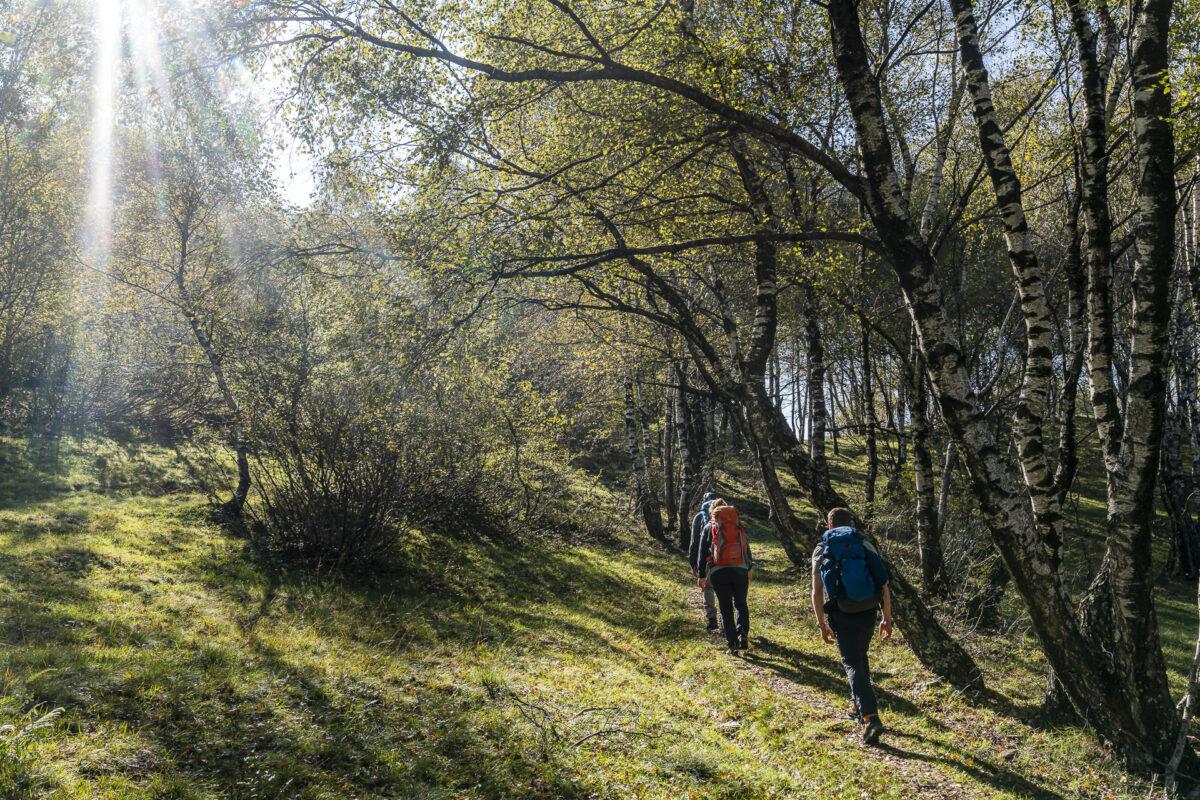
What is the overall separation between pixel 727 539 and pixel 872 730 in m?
3.34

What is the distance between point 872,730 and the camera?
624 cm

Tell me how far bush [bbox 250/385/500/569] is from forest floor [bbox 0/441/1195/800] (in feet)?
2.36

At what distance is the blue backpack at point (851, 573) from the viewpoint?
6.44 meters

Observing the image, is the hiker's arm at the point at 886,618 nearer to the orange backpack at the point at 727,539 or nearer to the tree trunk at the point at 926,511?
the orange backpack at the point at 727,539

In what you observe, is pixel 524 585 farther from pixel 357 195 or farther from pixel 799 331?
pixel 799 331

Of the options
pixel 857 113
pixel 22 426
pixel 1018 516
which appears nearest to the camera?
pixel 1018 516

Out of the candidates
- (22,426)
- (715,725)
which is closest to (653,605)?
(715,725)

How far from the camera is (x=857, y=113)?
20.7 ft

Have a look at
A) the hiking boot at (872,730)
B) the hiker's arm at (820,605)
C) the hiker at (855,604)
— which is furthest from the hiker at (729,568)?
the hiking boot at (872,730)

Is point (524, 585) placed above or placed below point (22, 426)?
below

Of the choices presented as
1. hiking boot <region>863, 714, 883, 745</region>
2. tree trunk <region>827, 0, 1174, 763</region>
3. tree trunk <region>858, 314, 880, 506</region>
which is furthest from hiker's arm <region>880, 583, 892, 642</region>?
tree trunk <region>858, 314, 880, 506</region>

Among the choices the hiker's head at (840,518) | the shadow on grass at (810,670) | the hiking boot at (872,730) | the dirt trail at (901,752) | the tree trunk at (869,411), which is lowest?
the shadow on grass at (810,670)

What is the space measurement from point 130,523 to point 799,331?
20777mm

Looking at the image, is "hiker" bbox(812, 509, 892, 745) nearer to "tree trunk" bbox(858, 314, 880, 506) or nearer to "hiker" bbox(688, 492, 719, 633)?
"hiker" bbox(688, 492, 719, 633)
